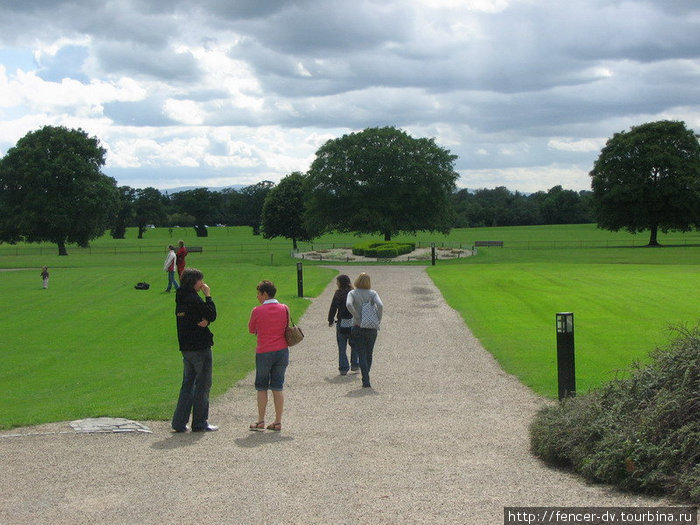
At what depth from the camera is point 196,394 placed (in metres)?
9.45

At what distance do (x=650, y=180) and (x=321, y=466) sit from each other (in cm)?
7603

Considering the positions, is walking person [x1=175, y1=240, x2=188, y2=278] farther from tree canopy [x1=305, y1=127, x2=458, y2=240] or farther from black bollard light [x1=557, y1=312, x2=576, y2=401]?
tree canopy [x1=305, y1=127, x2=458, y2=240]

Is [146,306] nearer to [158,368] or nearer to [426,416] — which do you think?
[158,368]

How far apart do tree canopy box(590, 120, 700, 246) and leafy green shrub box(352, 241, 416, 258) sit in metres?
27.5

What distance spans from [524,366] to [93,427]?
7731 millimetres

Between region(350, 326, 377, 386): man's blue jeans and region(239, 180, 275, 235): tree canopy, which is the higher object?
region(239, 180, 275, 235): tree canopy

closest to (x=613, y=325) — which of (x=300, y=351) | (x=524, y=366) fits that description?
(x=524, y=366)

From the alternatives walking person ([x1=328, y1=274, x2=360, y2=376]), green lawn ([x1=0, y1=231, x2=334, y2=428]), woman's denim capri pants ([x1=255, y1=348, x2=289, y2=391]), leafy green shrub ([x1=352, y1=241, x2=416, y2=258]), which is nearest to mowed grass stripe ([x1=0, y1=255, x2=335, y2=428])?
green lawn ([x1=0, y1=231, x2=334, y2=428])

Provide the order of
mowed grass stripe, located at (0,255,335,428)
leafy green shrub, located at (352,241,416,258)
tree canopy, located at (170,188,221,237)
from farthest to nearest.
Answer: tree canopy, located at (170,188,221,237)
leafy green shrub, located at (352,241,416,258)
mowed grass stripe, located at (0,255,335,428)

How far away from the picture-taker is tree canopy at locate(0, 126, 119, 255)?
6894 cm

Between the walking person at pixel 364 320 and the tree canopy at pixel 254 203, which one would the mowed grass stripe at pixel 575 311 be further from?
the tree canopy at pixel 254 203

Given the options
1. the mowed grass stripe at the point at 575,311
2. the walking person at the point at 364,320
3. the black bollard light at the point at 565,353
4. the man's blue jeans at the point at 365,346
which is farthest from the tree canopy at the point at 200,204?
the black bollard light at the point at 565,353

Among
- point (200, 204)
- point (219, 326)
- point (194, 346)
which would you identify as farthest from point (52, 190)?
point (200, 204)

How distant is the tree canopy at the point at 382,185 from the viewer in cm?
7069
